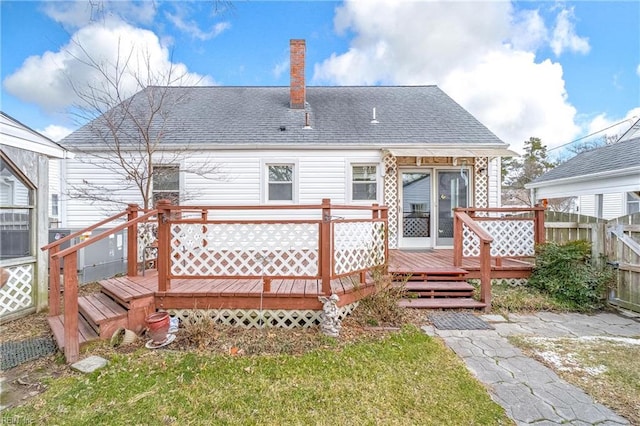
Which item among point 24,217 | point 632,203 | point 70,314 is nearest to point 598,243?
point 70,314

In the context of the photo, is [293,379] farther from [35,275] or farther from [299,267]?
[35,275]

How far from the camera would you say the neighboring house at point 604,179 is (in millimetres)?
9086

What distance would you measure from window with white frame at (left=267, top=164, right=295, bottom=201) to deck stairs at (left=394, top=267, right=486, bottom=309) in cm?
436

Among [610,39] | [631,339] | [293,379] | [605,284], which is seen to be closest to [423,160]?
[605,284]

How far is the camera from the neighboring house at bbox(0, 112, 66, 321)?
436 cm

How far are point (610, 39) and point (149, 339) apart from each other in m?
18.6

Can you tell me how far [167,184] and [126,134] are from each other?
1615mm

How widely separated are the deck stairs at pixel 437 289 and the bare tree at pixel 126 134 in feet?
19.8

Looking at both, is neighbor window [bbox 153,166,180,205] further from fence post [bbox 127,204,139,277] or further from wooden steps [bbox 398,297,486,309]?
wooden steps [bbox 398,297,486,309]

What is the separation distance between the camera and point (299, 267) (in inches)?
154

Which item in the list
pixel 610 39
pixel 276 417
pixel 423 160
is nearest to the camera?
pixel 276 417

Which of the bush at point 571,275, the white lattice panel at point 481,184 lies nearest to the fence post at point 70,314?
the bush at point 571,275

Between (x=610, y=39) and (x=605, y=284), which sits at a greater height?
(x=610, y=39)

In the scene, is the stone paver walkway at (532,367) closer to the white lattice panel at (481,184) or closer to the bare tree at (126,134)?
A: the white lattice panel at (481,184)
